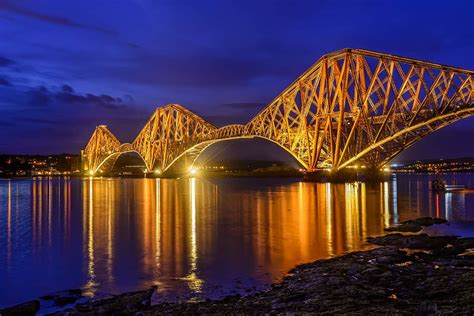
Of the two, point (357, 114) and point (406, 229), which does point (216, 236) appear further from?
point (357, 114)

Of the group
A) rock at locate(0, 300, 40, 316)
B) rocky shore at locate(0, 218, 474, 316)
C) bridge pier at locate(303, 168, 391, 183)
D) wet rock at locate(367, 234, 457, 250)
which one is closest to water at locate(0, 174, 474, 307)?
wet rock at locate(367, 234, 457, 250)

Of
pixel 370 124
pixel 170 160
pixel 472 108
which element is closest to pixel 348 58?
pixel 370 124

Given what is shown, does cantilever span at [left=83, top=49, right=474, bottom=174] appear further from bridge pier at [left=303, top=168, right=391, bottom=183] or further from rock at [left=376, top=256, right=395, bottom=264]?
rock at [left=376, top=256, right=395, bottom=264]

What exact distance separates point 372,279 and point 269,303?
10.3 feet

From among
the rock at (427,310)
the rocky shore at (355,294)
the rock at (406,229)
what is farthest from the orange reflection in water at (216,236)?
the rock at (427,310)

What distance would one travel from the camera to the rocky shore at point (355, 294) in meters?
10.1

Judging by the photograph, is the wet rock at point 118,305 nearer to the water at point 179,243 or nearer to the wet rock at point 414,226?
the water at point 179,243

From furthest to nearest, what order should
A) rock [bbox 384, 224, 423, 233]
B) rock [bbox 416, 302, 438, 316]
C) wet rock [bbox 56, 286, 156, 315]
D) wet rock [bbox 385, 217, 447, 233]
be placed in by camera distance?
wet rock [bbox 385, 217, 447, 233] < rock [bbox 384, 224, 423, 233] < wet rock [bbox 56, 286, 156, 315] < rock [bbox 416, 302, 438, 316]

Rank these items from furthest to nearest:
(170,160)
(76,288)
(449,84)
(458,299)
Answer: (170,160) < (449,84) < (76,288) < (458,299)

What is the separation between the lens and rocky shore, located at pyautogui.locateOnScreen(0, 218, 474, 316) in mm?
10102

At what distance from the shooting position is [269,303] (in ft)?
37.2

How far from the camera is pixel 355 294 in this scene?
1125 centimetres

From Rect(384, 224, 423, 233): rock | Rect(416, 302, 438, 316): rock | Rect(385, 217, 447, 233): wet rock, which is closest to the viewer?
Rect(416, 302, 438, 316): rock

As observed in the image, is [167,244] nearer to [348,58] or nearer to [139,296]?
[139,296]
